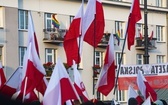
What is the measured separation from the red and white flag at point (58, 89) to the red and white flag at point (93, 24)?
387 centimetres

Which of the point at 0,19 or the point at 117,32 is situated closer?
the point at 0,19

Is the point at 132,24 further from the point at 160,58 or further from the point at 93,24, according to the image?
the point at 160,58

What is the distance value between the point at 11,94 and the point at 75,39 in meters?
7.19

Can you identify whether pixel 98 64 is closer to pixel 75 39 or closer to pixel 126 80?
pixel 126 80

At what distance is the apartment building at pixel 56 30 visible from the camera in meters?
27.2

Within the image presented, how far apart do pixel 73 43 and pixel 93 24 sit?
0.52m

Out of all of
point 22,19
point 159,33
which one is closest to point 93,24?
point 22,19

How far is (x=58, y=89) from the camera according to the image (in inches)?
168

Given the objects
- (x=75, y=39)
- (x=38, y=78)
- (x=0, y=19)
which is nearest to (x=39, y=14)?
(x=0, y=19)

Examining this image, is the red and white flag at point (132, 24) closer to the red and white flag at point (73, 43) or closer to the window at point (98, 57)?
the red and white flag at point (73, 43)

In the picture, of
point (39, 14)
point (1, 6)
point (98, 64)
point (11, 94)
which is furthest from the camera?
point (98, 64)

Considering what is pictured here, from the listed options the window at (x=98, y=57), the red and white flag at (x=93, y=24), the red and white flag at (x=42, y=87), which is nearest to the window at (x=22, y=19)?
the window at (x=98, y=57)

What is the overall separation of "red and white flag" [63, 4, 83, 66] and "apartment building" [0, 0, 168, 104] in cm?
1857

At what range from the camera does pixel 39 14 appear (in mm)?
28672
